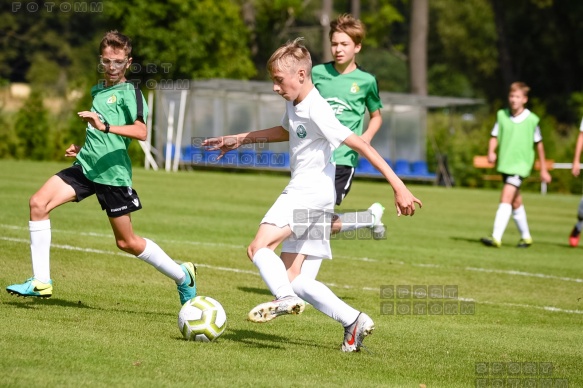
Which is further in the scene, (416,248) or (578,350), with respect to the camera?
(416,248)

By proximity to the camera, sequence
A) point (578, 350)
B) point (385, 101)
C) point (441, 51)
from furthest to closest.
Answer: point (441, 51), point (385, 101), point (578, 350)

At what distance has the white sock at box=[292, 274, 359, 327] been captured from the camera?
6.71 metres

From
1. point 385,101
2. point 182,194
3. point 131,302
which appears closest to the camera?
point 131,302

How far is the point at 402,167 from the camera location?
1415 inches

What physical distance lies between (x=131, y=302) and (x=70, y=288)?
78 cm

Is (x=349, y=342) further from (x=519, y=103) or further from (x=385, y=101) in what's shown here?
(x=385, y=101)

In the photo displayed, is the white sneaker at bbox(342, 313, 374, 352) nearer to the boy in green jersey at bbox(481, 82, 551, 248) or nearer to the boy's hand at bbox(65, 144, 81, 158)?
the boy's hand at bbox(65, 144, 81, 158)

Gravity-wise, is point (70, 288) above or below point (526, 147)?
below

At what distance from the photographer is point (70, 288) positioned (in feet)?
29.2

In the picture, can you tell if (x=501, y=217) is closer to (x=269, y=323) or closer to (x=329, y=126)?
(x=269, y=323)

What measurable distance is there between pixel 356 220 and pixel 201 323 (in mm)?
3832

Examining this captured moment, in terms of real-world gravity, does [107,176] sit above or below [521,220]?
above

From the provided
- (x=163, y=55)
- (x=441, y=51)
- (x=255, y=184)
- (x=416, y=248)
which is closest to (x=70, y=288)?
(x=416, y=248)

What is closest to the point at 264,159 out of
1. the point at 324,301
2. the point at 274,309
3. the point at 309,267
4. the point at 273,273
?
the point at 309,267
